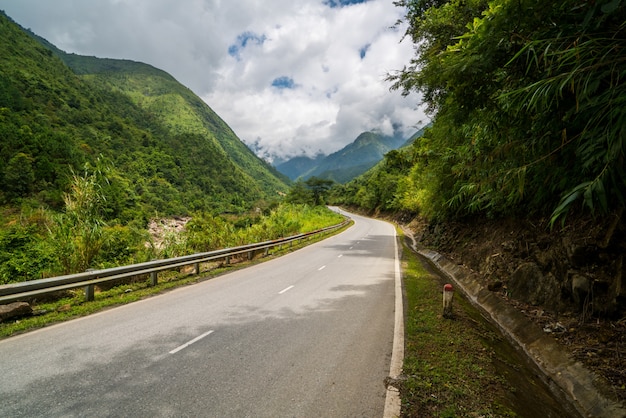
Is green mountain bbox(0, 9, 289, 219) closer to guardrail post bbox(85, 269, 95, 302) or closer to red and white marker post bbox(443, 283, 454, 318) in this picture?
guardrail post bbox(85, 269, 95, 302)

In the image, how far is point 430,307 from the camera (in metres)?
7.02

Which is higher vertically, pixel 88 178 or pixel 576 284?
pixel 88 178

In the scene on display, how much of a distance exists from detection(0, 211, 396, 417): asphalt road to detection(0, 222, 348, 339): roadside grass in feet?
1.42

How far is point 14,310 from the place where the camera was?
5867mm

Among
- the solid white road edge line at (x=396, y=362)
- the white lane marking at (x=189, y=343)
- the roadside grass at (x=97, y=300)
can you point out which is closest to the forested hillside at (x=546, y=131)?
the solid white road edge line at (x=396, y=362)

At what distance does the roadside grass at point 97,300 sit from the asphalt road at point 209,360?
43 cm

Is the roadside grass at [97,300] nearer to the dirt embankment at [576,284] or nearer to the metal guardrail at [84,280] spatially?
the metal guardrail at [84,280]

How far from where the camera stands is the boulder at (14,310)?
5.75 metres

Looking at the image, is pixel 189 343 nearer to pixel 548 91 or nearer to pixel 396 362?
pixel 396 362

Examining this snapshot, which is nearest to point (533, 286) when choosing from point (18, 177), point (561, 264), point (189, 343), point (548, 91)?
point (561, 264)

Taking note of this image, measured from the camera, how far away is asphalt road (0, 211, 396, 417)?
327 cm

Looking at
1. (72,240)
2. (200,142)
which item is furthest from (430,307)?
(200,142)

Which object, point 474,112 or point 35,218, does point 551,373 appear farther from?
point 35,218

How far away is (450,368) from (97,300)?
8369mm
